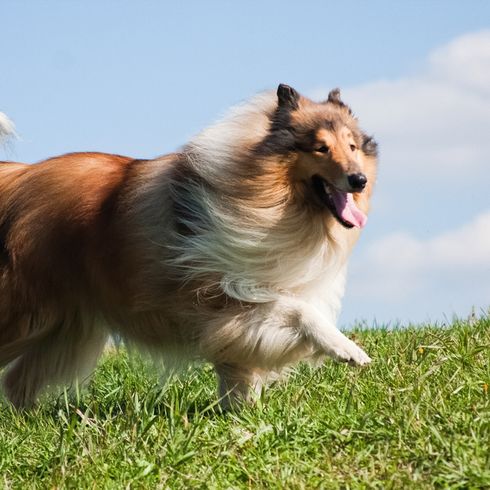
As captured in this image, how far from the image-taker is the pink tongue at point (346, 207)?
6070mm

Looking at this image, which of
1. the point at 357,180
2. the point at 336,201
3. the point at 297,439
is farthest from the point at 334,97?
the point at 297,439

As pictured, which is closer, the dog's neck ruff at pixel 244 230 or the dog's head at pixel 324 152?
the dog's head at pixel 324 152

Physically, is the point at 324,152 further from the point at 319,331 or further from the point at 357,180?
the point at 319,331

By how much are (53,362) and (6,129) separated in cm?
171

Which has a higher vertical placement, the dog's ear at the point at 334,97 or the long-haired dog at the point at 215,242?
the dog's ear at the point at 334,97

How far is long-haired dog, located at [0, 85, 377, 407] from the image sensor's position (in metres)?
6.04

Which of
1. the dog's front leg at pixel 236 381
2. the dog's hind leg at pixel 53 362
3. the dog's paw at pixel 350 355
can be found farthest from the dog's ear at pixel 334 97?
the dog's hind leg at pixel 53 362

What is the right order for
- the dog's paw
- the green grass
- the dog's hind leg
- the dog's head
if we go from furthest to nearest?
1. the dog's hind leg
2. the dog's head
3. the dog's paw
4. the green grass

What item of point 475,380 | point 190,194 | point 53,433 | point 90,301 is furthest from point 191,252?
point 475,380

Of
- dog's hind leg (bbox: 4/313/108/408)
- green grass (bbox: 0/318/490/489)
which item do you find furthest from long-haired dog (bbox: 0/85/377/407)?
green grass (bbox: 0/318/490/489)

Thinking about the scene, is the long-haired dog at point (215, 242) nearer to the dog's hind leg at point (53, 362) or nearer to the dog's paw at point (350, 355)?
the dog's paw at point (350, 355)

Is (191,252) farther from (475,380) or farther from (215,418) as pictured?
(475,380)

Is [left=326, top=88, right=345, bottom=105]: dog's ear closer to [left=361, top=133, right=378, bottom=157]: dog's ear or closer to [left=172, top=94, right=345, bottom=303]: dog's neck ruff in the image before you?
[left=361, top=133, right=378, bottom=157]: dog's ear

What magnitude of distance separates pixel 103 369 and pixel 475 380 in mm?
3064
